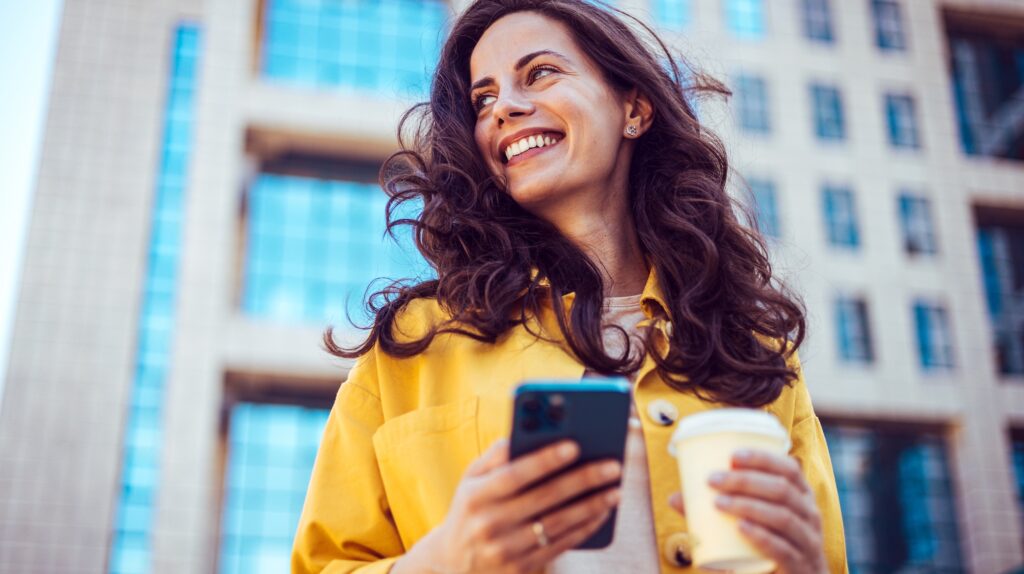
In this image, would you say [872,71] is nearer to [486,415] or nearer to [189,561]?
[189,561]

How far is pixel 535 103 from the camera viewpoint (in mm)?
2840

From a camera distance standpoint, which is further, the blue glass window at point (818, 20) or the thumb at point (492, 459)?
the blue glass window at point (818, 20)

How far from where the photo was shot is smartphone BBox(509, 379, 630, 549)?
1608 millimetres

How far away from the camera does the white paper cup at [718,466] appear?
170 centimetres

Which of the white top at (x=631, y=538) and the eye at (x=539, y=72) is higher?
the eye at (x=539, y=72)

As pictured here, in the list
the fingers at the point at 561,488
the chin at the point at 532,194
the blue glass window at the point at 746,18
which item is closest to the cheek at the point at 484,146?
the chin at the point at 532,194

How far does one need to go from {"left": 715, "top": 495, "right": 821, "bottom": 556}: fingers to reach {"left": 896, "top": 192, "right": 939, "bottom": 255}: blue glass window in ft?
87.8

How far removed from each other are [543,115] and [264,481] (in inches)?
917

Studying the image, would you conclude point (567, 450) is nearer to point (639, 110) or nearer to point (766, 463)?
point (766, 463)

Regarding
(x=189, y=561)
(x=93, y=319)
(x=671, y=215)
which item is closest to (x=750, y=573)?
(x=671, y=215)

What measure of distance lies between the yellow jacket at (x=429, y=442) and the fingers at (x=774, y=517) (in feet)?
1.39

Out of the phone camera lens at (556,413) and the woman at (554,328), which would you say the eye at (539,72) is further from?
the phone camera lens at (556,413)

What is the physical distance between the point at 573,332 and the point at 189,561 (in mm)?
21466

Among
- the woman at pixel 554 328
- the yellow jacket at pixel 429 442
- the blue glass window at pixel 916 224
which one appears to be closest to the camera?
the woman at pixel 554 328
